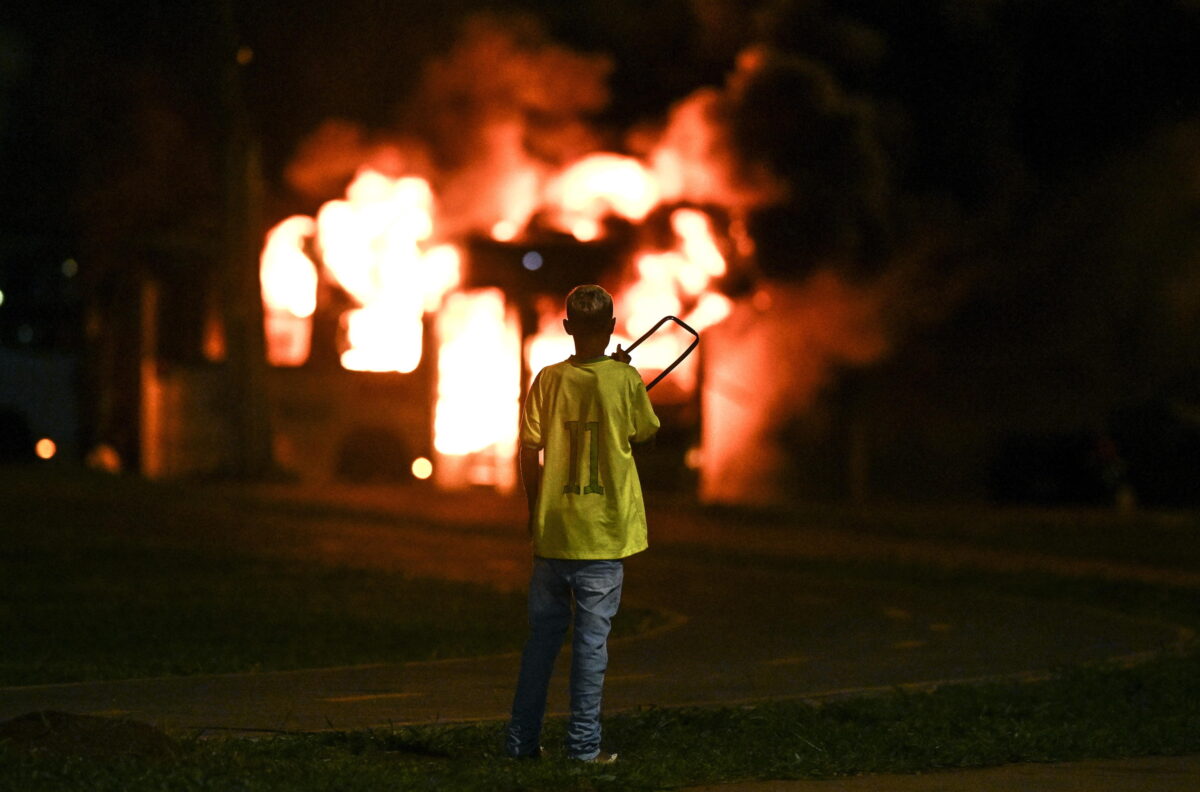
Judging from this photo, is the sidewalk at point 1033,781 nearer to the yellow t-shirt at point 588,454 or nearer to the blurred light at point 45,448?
the yellow t-shirt at point 588,454

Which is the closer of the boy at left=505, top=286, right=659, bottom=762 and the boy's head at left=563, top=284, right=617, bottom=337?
the boy at left=505, top=286, right=659, bottom=762

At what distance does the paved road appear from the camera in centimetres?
902

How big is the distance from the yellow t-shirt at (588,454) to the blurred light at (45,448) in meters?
30.6

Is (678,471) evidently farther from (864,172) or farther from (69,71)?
(69,71)

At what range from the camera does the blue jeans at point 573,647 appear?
7.38m

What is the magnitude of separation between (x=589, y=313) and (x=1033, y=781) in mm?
2428

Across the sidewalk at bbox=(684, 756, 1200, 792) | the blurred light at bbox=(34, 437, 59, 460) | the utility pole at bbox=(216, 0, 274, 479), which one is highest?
the utility pole at bbox=(216, 0, 274, 479)

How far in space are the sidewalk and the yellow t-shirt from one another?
1012 millimetres

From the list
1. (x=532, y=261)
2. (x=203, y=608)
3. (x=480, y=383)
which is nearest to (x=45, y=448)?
(x=480, y=383)

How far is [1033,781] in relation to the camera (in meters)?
7.54

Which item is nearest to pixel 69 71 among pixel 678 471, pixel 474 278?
pixel 474 278

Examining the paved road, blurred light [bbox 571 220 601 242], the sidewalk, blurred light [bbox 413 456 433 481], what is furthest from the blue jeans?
blurred light [bbox 413 456 433 481]

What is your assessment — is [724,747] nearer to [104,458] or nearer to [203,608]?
[203,608]

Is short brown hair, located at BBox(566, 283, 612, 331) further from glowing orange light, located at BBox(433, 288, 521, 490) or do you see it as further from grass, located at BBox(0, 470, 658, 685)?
glowing orange light, located at BBox(433, 288, 521, 490)
